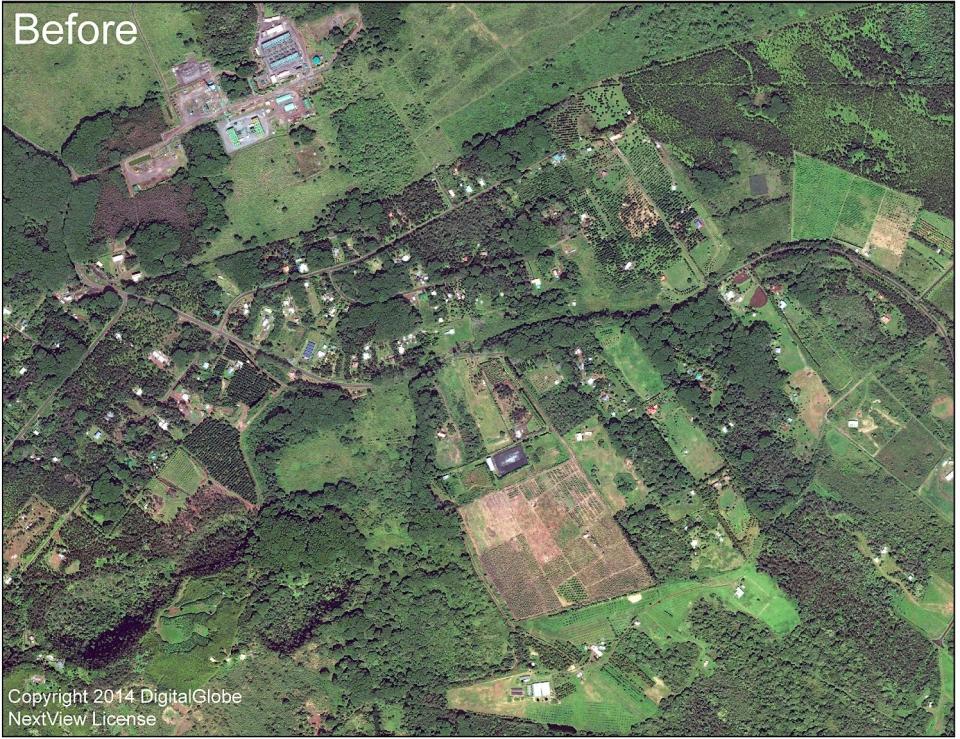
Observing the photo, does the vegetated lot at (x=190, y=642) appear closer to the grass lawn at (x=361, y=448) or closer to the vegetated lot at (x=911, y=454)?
the grass lawn at (x=361, y=448)

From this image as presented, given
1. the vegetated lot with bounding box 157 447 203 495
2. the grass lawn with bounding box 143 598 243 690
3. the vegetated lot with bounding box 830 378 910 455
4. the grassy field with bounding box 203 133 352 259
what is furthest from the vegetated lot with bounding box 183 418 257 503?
the vegetated lot with bounding box 830 378 910 455

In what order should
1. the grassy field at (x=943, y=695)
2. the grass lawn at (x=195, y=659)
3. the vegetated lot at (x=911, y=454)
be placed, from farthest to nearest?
the vegetated lot at (x=911, y=454), the grassy field at (x=943, y=695), the grass lawn at (x=195, y=659)

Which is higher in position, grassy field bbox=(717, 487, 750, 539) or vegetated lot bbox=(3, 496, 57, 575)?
vegetated lot bbox=(3, 496, 57, 575)

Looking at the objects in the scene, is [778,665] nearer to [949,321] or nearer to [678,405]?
[678,405]

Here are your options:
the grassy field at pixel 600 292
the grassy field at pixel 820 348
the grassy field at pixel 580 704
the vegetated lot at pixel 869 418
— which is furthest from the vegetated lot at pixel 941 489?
the grassy field at pixel 580 704

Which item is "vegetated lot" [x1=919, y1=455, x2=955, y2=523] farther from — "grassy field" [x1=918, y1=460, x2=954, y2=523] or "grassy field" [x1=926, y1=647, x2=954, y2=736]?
"grassy field" [x1=926, y1=647, x2=954, y2=736]
